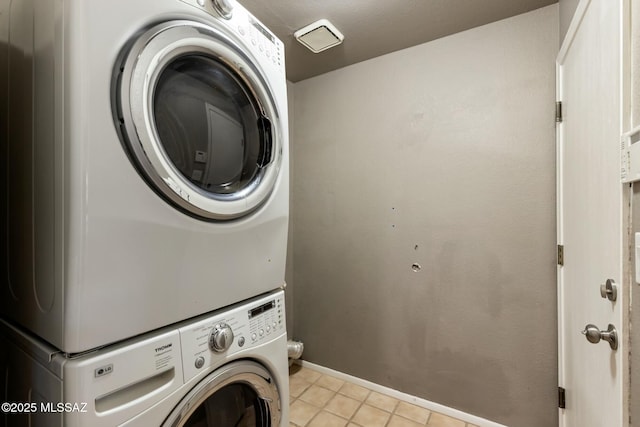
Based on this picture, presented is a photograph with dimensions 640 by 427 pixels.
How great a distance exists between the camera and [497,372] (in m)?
1.54

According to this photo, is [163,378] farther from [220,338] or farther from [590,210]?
[590,210]

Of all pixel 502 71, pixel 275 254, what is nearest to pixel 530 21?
pixel 502 71

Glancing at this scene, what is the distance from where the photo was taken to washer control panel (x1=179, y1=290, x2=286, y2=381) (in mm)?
748

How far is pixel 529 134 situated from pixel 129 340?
193 cm

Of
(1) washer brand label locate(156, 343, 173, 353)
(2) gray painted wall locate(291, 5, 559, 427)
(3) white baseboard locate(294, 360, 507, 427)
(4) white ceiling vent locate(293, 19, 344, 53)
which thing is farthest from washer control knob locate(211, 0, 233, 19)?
(3) white baseboard locate(294, 360, 507, 427)

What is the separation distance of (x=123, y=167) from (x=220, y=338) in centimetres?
53

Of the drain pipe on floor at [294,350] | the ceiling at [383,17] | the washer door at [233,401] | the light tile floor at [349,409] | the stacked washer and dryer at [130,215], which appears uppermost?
the ceiling at [383,17]

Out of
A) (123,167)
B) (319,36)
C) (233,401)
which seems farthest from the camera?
(319,36)

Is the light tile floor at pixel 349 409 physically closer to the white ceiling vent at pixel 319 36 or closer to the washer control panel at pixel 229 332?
the washer control panel at pixel 229 332

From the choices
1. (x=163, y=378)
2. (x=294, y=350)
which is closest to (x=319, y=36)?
(x=163, y=378)

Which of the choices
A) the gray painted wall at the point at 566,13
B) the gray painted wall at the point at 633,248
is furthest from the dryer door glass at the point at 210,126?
the gray painted wall at the point at 566,13

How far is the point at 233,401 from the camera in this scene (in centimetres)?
92

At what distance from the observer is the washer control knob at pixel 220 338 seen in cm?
79

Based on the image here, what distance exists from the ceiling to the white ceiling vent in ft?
0.09
